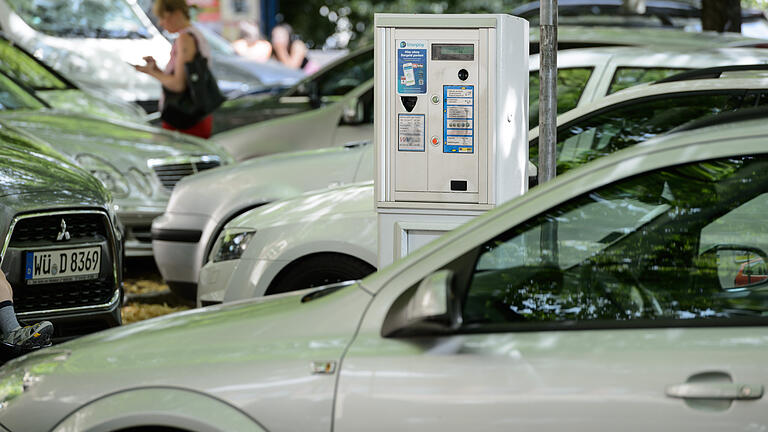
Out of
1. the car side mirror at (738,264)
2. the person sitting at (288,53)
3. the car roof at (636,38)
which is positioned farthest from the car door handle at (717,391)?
the person sitting at (288,53)

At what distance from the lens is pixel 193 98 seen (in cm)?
902

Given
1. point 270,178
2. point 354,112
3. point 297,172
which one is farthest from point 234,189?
point 354,112

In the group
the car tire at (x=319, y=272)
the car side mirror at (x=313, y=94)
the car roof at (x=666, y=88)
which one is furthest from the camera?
the car side mirror at (x=313, y=94)

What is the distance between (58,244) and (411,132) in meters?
1.94

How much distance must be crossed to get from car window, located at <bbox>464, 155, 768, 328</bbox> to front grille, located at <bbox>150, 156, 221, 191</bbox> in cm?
540

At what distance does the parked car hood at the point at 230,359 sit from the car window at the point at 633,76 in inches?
153

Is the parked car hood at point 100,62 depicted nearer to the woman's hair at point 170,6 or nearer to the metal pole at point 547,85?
the woman's hair at point 170,6

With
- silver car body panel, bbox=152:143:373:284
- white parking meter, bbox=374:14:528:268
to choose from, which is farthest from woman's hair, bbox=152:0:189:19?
white parking meter, bbox=374:14:528:268

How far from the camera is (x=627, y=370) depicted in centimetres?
282

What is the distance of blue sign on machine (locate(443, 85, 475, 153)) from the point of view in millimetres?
4621

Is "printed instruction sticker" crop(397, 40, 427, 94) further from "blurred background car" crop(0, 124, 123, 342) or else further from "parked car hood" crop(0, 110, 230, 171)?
"parked car hood" crop(0, 110, 230, 171)

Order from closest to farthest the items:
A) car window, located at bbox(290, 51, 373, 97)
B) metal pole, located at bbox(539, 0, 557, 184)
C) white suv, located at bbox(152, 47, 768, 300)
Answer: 1. metal pole, located at bbox(539, 0, 557, 184)
2. white suv, located at bbox(152, 47, 768, 300)
3. car window, located at bbox(290, 51, 373, 97)

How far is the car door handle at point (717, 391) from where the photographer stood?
274cm

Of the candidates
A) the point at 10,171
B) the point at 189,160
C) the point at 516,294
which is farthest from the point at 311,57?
the point at 516,294
